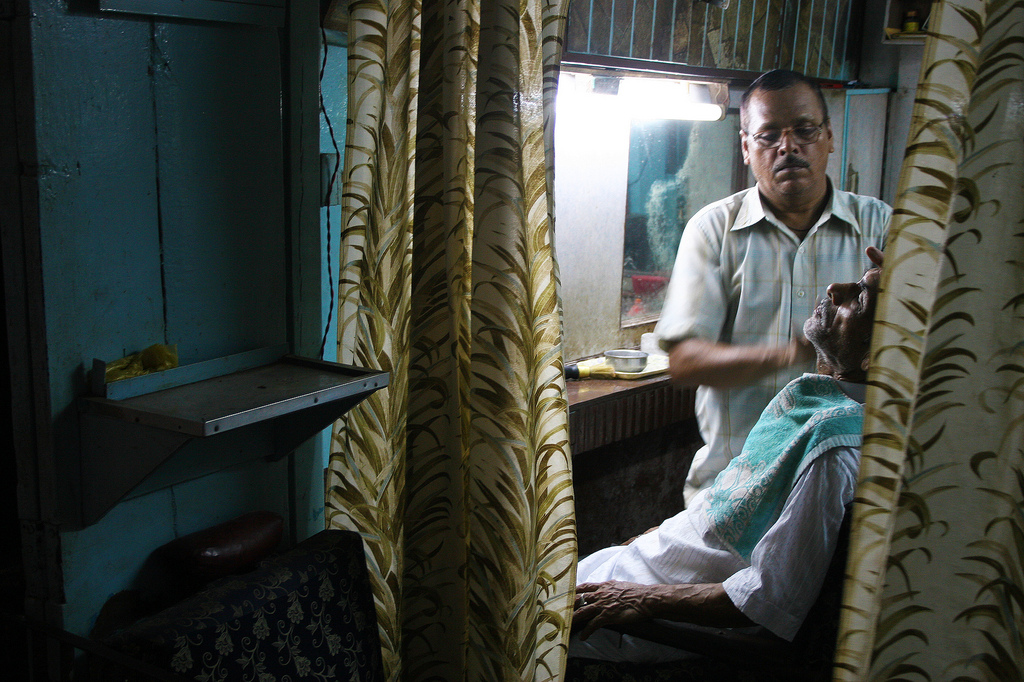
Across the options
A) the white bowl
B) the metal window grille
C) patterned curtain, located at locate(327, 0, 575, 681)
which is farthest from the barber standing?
patterned curtain, located at locate(327, 0, 575, 681)

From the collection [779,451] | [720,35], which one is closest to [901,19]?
[720,35]

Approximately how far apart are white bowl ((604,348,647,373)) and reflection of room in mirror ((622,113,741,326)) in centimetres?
32

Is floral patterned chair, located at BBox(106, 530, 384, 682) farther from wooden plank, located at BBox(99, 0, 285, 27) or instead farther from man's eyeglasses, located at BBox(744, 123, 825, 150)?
man's eyeglasses, located at BBox(744, 123, 825, 150)

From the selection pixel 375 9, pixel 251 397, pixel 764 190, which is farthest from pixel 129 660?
pixel 764 190

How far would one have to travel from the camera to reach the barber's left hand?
1.95 metres

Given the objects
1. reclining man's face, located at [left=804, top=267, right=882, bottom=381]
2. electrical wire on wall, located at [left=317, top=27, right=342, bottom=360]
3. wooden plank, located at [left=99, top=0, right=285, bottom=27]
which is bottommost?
reclining man's face, located at [left=804, top=267, right=882, bottom=381]

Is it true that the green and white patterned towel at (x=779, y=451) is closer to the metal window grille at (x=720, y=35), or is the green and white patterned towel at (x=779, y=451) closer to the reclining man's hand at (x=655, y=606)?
the reclining man's hand at (x=655, y=606)

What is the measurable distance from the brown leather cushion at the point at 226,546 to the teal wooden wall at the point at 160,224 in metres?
0.04

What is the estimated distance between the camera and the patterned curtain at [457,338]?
1399 mm

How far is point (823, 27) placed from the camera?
330cm

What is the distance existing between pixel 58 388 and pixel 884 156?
302 centimetres

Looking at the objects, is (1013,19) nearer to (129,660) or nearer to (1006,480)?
(1006,480)

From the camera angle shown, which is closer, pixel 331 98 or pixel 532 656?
pixel 532 656

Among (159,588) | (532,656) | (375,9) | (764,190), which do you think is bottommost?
(532,656)
